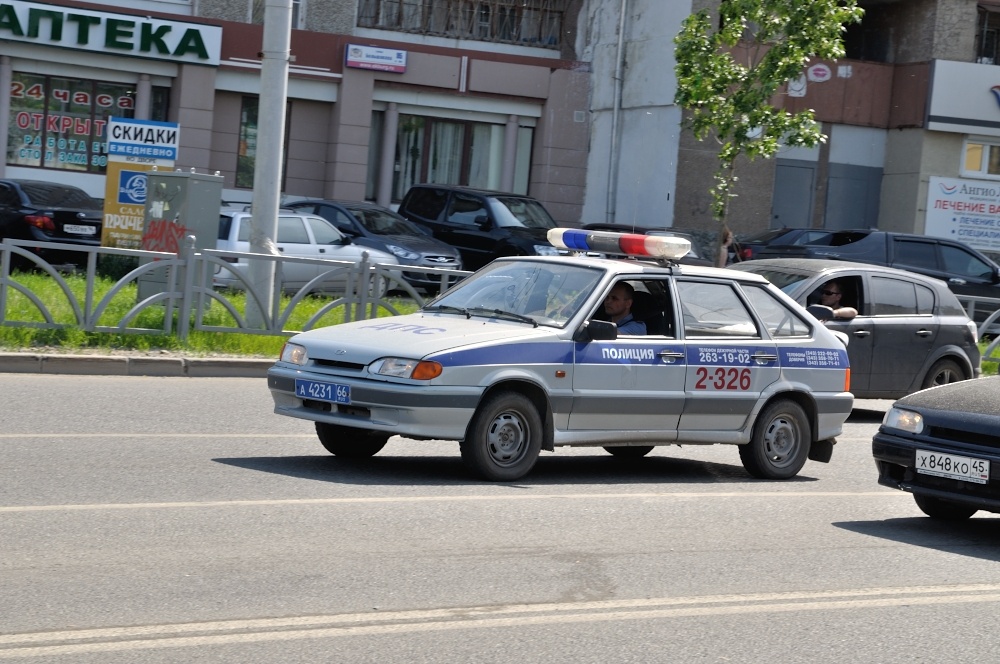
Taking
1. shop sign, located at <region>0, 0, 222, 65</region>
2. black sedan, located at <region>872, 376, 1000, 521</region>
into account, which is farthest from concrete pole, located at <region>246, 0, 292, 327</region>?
shop sign, located at <region>0, 0, 222, 65</region>

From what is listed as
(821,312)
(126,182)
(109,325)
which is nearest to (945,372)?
(821,312)

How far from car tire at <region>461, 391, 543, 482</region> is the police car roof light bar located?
169 centimetres

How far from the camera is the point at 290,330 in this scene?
53.1ft

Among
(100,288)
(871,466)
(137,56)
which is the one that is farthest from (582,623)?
(137,56)

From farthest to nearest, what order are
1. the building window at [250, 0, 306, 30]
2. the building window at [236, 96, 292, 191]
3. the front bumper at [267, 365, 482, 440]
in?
the building window at [236, 96, 292, 191]
the building window at [250, 0, 306, 30]
the front bumper at [267, 365, 482, 440]

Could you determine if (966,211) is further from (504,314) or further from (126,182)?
(504,314)

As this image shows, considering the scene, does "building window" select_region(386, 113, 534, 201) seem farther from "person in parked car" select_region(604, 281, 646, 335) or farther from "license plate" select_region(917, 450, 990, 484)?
"license plate" select_region(917, 450, 990, 484)

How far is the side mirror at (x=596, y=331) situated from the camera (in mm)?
9398

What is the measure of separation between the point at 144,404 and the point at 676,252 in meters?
4.88

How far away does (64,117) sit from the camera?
30.9m

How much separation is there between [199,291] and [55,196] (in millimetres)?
7613

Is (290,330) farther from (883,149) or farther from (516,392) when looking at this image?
(883,149)

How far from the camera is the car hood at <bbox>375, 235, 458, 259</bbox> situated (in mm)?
23359

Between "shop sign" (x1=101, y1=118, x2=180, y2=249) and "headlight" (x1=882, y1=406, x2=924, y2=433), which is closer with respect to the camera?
"headlight" (x1=882, y1=406, x2=924, y2=433)
